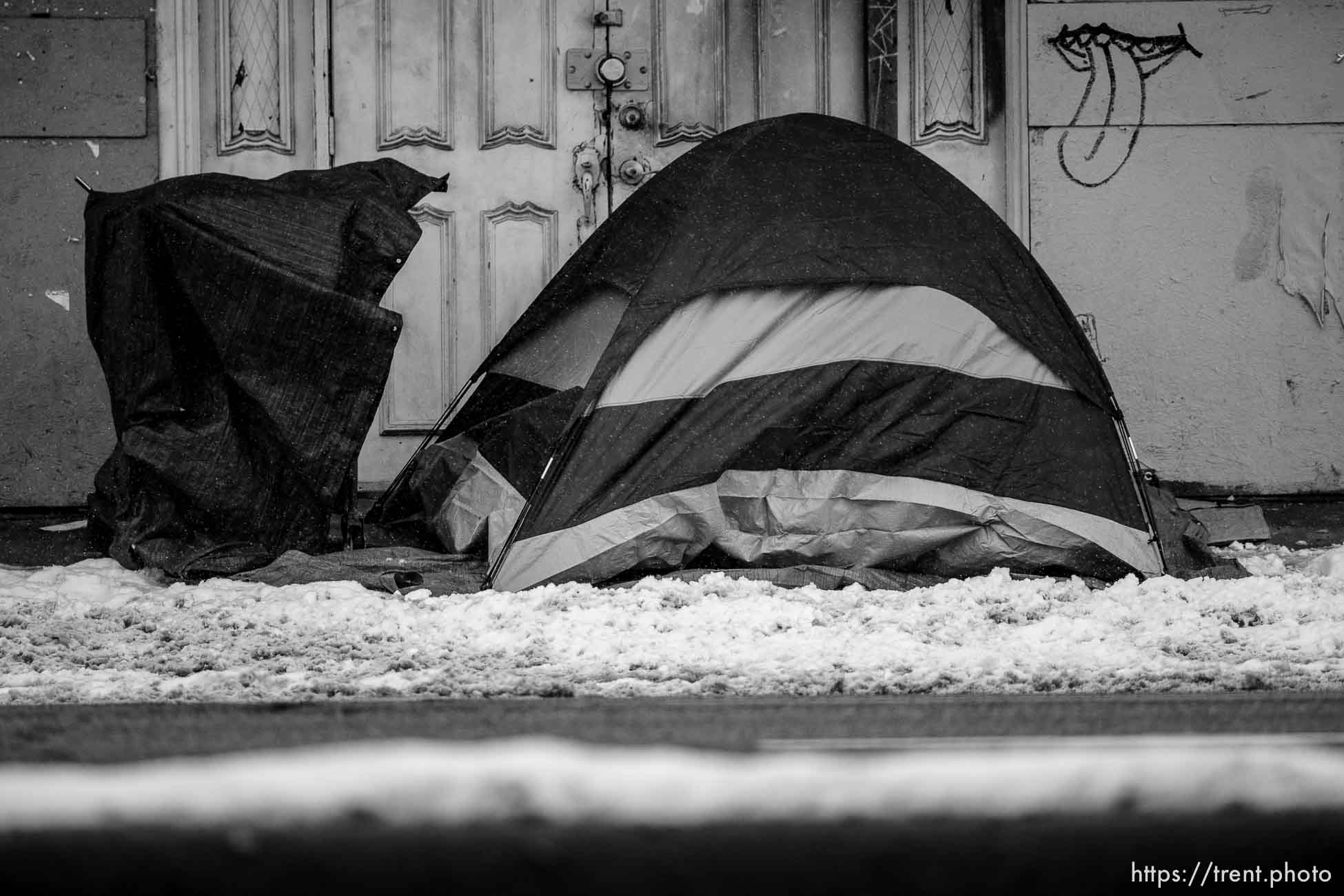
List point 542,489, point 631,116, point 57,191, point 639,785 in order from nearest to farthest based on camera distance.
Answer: point 639,785
point 542,489
point 57,191
point 631,116

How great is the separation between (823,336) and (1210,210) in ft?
7.19

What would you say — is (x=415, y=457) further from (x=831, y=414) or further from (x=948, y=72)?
(x=948, y=72)

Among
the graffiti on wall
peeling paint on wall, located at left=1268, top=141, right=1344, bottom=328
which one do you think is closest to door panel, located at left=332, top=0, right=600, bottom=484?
the graffiti on wall

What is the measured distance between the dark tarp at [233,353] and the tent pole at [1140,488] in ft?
6.13

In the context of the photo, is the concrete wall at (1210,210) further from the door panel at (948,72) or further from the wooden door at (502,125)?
the wooden door at (502,125)

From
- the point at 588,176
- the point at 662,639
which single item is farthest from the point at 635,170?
the point at 662,639

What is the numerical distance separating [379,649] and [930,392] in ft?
4.90

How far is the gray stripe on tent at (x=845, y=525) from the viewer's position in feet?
9.36

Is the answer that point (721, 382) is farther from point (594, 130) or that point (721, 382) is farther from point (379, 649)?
point (594, 130)

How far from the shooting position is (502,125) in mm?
4332

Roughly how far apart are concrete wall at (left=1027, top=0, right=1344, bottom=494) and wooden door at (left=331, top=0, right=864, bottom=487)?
3.77ft

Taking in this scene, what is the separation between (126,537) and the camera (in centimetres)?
305

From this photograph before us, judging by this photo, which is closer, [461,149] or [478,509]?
[478,509]

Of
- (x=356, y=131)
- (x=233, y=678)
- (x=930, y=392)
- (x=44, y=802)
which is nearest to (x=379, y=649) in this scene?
(x=233, y=678)
